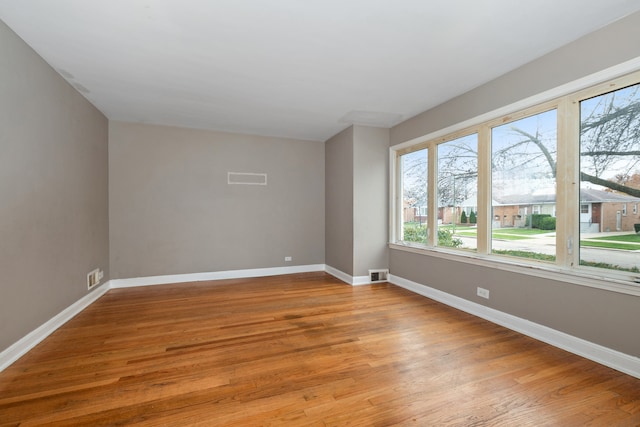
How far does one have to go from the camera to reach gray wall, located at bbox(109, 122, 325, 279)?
4535mm

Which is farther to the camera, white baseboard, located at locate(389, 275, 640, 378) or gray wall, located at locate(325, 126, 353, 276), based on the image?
gray wall, located at locate(325, 126, 353, 276)

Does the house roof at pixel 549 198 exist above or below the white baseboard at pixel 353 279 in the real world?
above

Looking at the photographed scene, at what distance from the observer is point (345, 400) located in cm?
179

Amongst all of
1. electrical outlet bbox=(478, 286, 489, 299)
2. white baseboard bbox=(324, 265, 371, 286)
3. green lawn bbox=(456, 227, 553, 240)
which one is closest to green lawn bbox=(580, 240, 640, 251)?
green lawn bbox=(456, 227, 553, 240)

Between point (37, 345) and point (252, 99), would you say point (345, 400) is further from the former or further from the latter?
point (252, 99)

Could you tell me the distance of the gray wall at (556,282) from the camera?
2.12 metres

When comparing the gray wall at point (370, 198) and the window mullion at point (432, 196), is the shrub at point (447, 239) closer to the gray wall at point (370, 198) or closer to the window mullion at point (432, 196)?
the window mullion at point (432, 196)

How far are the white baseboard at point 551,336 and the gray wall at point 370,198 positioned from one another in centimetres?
118

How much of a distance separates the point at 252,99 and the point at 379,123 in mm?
2071

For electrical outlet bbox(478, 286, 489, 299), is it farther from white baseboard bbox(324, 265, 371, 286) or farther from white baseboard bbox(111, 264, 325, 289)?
white baseboard bbox(111, 264, 325, 289)

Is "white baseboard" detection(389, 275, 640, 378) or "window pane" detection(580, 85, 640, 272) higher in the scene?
"window pane" detection(580, 85, 640, 272)

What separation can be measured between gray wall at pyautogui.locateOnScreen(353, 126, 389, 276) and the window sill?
3.54ft

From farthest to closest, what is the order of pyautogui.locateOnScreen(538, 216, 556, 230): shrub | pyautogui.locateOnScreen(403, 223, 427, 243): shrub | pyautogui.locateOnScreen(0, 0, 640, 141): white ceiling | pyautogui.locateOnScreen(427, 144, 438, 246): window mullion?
pyautogui.locateOnScreen(403, 223, 427, 243): shrub < pyautogui.locateOnScreen(427, 144, 438, 246): window mullion < pyautogui.locateOnScreen(538, 216, 556, 230): shrub < pyautogui.locateOnScreen(0, 0, 640, 141): white ceiling

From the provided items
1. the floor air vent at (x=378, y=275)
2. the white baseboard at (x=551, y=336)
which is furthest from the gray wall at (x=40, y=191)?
the white baseboard at (x=551, y=336)
